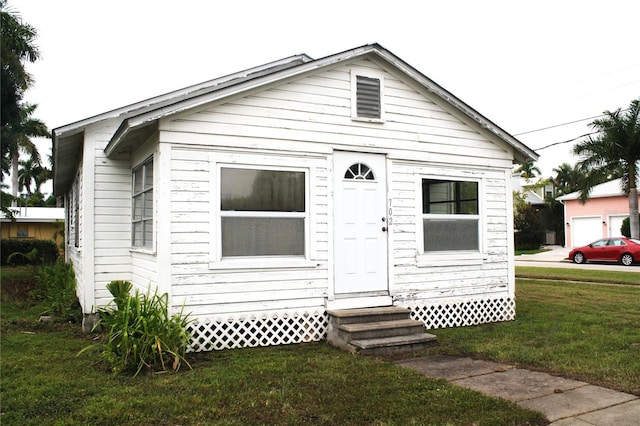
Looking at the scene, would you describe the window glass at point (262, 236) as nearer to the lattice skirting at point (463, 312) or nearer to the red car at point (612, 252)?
the lattice skirting at point (463, 312)

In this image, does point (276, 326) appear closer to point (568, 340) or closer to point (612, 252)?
point (568, 340)

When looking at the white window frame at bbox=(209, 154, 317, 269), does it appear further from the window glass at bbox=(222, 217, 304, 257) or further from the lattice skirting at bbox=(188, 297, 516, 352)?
the lattice skirting at bbox=(188, 297, 516, 352)

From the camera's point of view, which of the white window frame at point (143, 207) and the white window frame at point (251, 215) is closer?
the white window frame at point (251, 215)

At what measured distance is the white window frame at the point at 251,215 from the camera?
695cm

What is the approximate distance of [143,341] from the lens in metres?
5.80

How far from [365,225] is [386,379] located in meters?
3.02

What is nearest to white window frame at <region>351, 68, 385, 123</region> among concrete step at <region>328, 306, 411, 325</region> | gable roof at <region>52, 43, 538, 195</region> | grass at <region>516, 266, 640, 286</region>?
gable roof at <region>52, 43, 538, 195</region>

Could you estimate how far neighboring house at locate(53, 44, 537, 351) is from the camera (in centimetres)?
689

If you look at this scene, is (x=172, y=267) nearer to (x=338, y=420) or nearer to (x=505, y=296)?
(x=338, y=420)

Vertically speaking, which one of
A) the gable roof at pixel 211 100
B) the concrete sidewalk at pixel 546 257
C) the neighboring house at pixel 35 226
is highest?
the gable roof at pixel 211 100

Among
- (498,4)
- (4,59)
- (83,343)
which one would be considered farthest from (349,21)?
(4,59)

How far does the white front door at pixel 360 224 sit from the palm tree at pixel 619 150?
2421cm

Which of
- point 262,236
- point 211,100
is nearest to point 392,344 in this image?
point 262,236

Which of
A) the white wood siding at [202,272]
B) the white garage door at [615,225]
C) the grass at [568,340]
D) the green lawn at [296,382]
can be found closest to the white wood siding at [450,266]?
the grass at [568,340]
